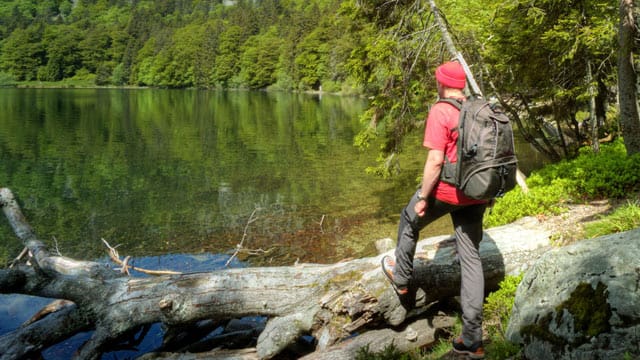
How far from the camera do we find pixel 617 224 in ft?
18.1

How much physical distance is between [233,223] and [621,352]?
38.5 ft

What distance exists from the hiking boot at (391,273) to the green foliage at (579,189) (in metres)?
3.36

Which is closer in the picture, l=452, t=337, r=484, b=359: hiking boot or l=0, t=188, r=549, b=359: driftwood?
l=452, t=337, r=484, b=359: hiking boot

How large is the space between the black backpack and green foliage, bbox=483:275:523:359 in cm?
144

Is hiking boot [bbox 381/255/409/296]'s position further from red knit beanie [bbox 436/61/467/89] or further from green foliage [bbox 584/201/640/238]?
green foliage [bbox 584/201/640/238]

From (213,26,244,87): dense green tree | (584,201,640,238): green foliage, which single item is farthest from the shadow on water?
(213,26,244,87): dense green tree

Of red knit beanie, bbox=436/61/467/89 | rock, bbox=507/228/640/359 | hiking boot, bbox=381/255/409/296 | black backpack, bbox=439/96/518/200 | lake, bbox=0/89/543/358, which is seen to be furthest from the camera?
lake, bbox=0/89/543/358

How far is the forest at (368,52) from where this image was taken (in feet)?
37.3

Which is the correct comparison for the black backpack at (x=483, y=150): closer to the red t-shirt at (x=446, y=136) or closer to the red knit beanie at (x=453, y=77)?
the red t-shirt at (x=446, y=136)

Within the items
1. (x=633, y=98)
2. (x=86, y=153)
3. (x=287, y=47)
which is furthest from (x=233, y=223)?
(x=287, y=47)

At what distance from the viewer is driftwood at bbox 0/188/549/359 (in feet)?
18.1

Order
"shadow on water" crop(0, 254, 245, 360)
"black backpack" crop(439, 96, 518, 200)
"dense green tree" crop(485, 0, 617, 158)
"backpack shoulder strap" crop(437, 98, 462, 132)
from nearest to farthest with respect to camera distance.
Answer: "black backpack" crop(439, 96, 518, 200), "backpack shoulder strap" crop(437, 98, 462, 132), "shadow on water" crop(0, 254, 245, 360), "dense green tree" crop(485, 0, 617, 158)

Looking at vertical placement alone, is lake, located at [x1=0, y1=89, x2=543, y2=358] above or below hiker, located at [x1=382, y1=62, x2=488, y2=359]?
below

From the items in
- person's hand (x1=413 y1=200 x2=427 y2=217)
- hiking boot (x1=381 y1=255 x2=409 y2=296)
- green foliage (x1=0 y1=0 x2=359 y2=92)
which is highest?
green foliage (x1=0 y1=0 x2=359 y2=92)
